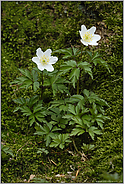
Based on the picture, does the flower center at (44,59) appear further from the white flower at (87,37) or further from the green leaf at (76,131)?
the green leaf at (76,131)

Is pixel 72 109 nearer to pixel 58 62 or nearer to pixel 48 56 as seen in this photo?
pixel 48 56

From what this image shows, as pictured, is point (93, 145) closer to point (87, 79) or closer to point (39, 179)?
point (39, 179)

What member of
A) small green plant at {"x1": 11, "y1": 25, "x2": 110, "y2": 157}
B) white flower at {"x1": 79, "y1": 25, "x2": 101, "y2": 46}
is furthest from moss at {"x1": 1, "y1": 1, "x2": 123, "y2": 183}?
white flower at {"x1": 79, "y1": 25, "x2": 101, "y2": 46}

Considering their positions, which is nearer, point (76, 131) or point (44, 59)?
point (76, 131)

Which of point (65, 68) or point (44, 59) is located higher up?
point (44, 59)

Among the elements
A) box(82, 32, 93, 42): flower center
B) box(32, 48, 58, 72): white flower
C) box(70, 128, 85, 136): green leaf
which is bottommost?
box(70, 128, 85, 136): green leaf

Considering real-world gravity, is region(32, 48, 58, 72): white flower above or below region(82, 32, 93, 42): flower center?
below

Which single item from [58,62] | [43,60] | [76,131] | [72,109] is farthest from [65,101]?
[58,62]

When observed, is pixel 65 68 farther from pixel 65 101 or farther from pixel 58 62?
pixel 58 62

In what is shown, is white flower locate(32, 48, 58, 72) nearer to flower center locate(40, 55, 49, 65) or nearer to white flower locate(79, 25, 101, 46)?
flower center locate(40, 55, 49, 65)

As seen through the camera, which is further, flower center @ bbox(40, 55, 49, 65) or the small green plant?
flower center @ bbox(40, 55, 49, 65)

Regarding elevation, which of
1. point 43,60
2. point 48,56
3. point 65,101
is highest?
point 48,56

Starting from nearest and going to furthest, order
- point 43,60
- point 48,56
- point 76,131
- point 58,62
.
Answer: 1. point 76,131
2. point 43,60
3. point 48,56
4. point 58,62

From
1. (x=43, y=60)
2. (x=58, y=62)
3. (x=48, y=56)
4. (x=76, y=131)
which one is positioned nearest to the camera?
(x=76, y=131)
